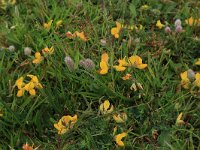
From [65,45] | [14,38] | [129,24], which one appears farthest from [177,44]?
[14,38]

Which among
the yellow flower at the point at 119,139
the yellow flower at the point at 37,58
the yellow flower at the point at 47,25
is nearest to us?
the yellow flower at the point at 119,139

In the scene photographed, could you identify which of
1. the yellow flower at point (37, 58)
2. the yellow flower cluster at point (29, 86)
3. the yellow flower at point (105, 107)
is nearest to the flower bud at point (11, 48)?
the yellow flower at point (37, 58)

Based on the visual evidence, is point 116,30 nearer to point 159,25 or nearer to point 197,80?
point 159,25

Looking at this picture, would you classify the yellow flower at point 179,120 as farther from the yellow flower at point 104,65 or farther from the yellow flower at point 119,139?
the yellow flower at point 104,65

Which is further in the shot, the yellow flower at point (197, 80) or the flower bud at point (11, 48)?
the flower bud at point (11, 48)

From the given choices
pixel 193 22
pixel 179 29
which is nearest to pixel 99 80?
pixel 179 29

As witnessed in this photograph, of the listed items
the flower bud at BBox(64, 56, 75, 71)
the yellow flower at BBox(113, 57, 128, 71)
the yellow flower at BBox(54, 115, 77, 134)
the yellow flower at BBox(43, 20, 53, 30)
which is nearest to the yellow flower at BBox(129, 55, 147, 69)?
the yellow flower at BBox(113, 57, 128, 71)

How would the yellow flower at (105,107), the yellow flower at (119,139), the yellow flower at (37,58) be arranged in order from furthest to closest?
the yellow flower at (37,58) → the yellow flower at (105,107) → the yellow flower at (119,139)
